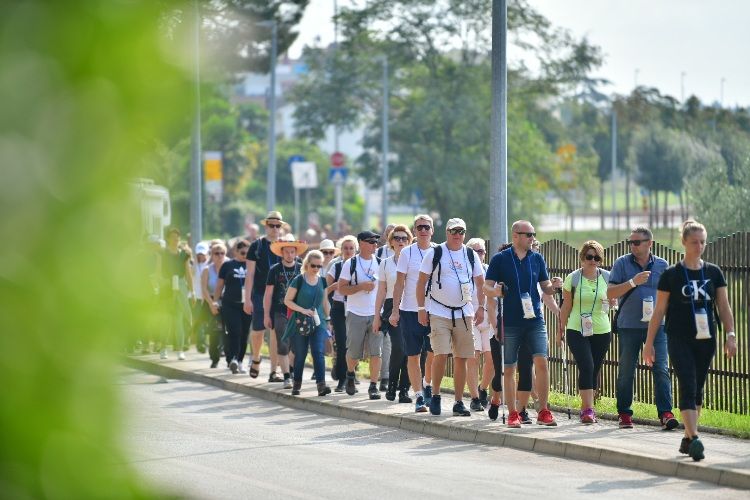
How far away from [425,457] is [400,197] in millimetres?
43841

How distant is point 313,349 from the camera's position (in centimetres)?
1806

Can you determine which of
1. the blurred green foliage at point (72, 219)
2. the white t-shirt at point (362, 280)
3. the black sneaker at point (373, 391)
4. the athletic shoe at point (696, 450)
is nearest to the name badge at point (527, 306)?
the athletic shoe at point (696, 450)

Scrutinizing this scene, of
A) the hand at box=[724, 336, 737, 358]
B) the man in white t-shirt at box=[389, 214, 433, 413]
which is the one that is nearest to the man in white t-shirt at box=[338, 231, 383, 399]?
the man in white t-shirt at box=[389, 214, 433, 413]

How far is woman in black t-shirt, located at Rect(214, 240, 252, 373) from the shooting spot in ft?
69.2

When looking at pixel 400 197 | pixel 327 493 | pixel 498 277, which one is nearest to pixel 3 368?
pixel 327 493

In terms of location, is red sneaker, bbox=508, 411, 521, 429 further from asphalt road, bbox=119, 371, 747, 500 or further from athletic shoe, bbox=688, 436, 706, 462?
athletic shoe, bbox=688, 436, 706, 462

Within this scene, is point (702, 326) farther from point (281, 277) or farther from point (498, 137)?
point (281, 277)

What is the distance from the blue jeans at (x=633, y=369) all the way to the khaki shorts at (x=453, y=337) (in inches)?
58.9

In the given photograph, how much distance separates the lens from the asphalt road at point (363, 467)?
1062 centimetres

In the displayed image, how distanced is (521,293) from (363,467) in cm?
292

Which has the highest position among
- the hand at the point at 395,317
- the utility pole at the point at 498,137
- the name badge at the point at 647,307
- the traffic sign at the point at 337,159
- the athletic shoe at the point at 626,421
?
the traffic sign at the point at 337,159

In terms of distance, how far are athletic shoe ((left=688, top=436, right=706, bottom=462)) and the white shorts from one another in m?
4.32

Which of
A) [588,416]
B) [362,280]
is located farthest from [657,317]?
[362,280]

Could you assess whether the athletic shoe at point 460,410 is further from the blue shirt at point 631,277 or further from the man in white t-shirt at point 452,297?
the blue shirt at point 631,277
